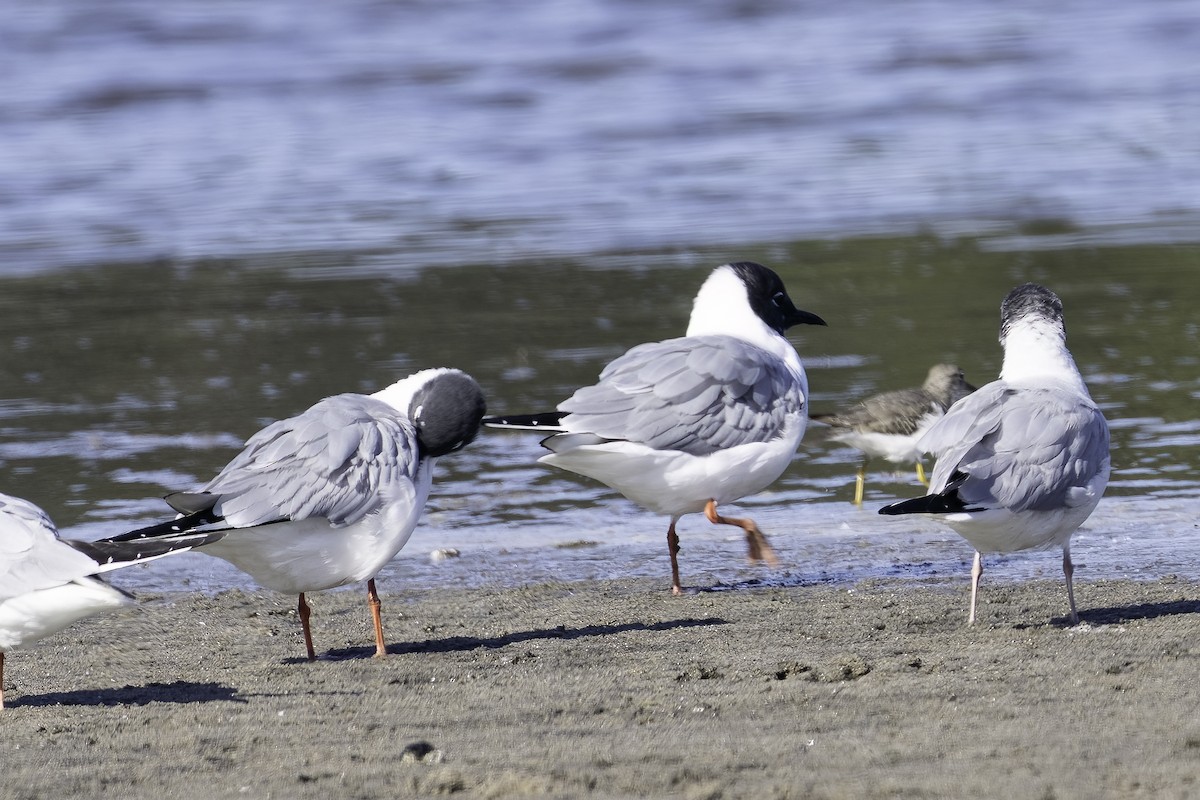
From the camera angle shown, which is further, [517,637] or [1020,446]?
[517,637]

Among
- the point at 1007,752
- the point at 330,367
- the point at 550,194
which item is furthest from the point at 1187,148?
the point at 1007,752

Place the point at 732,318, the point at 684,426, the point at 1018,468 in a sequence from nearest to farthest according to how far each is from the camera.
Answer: the point at 1018,468 < the point at 684,426 < the point at 732,318

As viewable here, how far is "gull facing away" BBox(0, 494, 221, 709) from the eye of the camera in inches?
213

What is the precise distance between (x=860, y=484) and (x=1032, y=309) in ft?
6.83

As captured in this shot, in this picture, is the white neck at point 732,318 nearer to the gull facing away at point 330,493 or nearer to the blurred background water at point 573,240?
the blurred background water at point 573,240

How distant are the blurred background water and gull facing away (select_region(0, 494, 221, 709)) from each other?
7.37 ft

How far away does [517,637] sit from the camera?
6586 mm

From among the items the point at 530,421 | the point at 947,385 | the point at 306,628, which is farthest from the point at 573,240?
the point at 306,628

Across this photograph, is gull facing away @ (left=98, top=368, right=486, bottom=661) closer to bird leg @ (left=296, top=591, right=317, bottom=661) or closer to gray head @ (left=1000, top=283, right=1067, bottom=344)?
bird leg @ (left=296, top=591, right=317, bottom=661)

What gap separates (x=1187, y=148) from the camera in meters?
18.8

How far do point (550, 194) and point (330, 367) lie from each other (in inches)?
255

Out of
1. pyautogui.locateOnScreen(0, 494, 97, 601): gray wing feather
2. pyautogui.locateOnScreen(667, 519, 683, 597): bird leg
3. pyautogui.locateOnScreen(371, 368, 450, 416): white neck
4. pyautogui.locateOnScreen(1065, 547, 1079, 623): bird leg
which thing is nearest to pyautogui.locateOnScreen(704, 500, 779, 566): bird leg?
pyautogui.locateOnScreen(667, 519, 683, 597): bird leg

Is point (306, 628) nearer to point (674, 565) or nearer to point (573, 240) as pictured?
point (674, 565)

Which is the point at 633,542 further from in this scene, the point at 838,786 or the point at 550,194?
the point at 550,194
